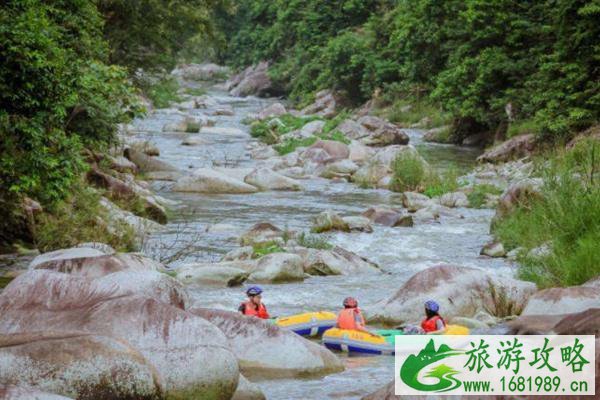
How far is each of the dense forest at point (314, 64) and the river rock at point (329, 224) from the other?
3.81m

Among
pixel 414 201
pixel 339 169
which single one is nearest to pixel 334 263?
pixel 414 201

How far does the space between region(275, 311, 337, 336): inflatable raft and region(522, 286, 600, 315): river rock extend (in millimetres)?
2352

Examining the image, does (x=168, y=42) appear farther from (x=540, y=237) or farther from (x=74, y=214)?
(x=540, y=237)

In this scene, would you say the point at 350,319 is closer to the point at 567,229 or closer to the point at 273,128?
the point at 567,229

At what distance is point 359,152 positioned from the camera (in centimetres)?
2759

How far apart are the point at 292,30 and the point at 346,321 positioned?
148 ft

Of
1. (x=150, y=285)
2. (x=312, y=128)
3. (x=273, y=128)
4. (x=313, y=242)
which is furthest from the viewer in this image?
(x=273, y=128)

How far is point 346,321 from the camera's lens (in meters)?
9.73

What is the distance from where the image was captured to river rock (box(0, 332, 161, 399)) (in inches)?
236

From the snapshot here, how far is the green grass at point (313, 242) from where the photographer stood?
48.7ft

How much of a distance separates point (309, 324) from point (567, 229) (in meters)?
3.27

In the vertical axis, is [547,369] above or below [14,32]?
below

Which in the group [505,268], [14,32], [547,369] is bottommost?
[505,268]

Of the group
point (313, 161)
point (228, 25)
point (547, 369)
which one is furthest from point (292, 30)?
point (547, 369)
